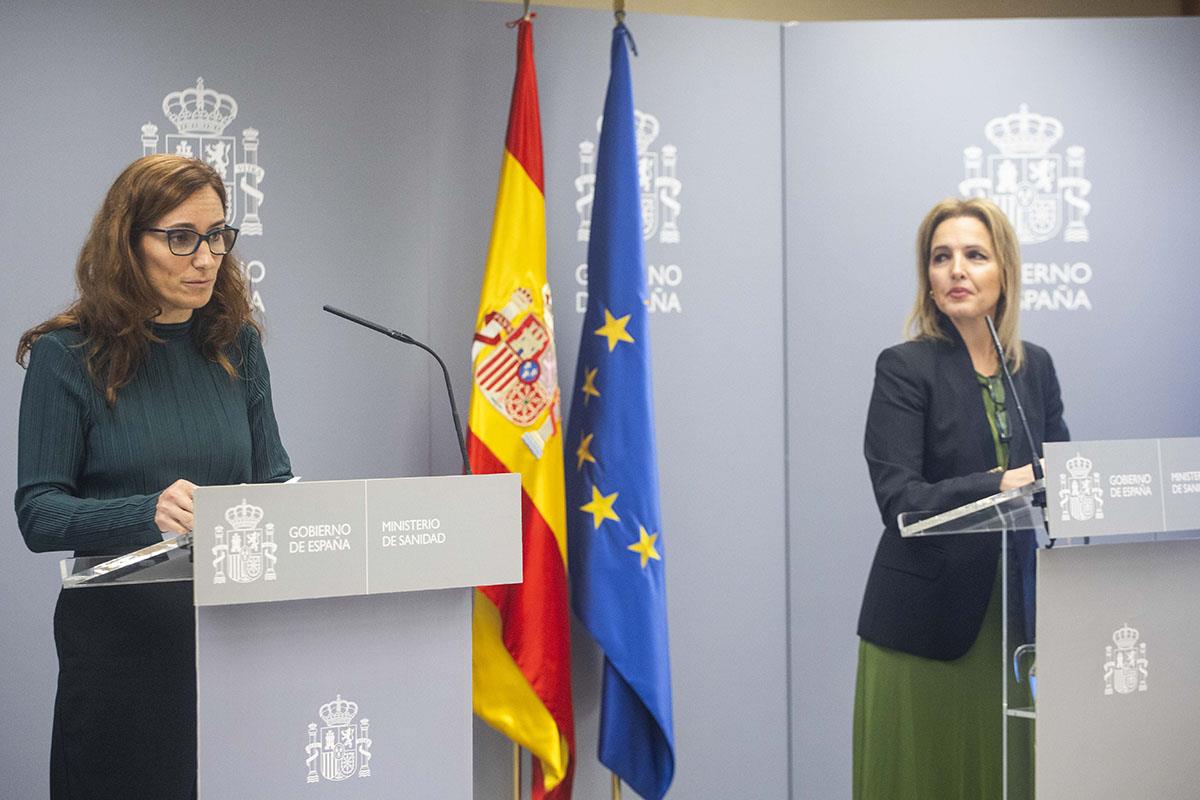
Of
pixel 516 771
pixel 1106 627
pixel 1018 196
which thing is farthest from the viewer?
pixel 1018 196

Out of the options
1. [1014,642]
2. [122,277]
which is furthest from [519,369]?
[1014,642]

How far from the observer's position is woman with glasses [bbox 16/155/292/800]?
203 centimetres

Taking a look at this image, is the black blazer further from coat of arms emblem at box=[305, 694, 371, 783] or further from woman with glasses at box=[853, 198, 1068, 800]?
coat of arms emblem at box=[305, 694, 371, 783]

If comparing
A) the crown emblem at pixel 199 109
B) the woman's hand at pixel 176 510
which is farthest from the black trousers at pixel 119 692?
the crown emblem at pixel 199 109

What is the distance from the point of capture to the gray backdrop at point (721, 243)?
10.5 ft

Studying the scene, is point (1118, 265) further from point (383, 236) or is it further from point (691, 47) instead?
point (383, 236)

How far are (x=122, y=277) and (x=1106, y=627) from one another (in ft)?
6.11

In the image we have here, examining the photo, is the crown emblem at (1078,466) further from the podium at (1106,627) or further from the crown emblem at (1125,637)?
the crown emblem at (1125,637)

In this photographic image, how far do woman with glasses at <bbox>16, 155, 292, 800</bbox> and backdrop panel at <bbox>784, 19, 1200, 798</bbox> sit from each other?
187 cm

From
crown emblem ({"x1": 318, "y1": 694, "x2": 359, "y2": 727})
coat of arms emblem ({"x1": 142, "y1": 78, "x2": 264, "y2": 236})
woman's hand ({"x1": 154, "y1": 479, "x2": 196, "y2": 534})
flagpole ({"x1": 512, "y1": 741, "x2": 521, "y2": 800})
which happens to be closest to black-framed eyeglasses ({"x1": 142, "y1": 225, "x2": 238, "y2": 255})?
woman's hand ({"x1": 154, "y1": 479, "x2": 196, "y2": 534})

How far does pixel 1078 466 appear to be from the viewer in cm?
204

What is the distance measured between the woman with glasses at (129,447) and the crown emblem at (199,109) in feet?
3.32

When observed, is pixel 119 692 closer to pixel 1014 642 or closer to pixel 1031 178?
pixel 1014 642

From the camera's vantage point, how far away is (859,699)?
316cm
